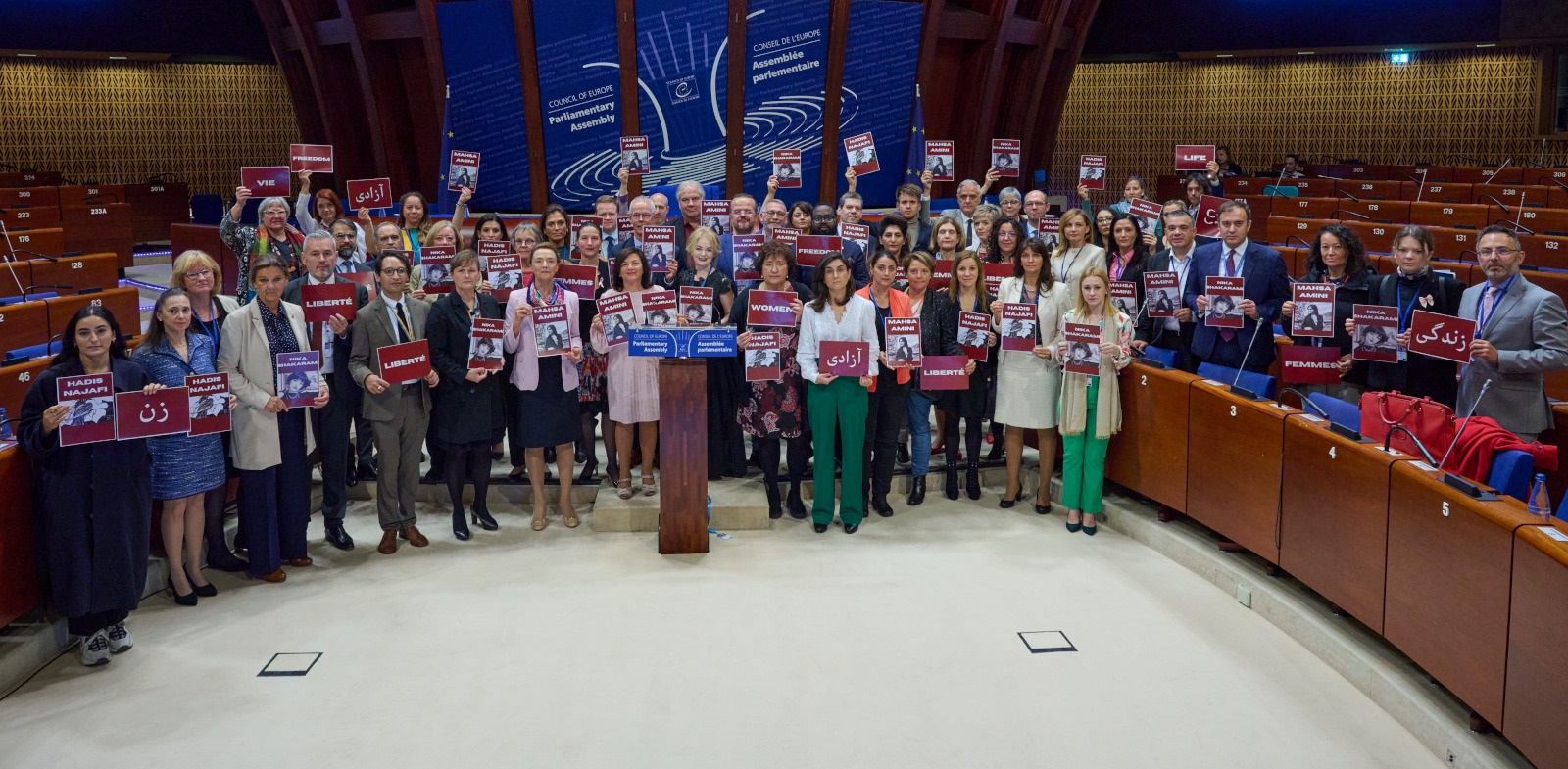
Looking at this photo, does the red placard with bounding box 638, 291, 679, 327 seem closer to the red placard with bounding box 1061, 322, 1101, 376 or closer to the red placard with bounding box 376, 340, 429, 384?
the red placard with bounding box 376, 340, 429, 384

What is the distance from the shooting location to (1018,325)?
260 inches

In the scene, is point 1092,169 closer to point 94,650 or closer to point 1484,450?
point 1484,450

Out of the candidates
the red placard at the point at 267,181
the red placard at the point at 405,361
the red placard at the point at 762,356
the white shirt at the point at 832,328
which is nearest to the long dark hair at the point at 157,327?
the red placard at the point at 405,361

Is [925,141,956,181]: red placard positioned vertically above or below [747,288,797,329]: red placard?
above

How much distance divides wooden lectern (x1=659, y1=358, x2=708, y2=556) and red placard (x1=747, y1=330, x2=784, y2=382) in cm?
29

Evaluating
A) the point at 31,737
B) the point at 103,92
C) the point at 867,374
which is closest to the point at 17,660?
the point at 31,737

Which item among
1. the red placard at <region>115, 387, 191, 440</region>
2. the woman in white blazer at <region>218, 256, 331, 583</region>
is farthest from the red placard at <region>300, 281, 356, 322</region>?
the red placard at <region>115, 387, 191, 440</region>

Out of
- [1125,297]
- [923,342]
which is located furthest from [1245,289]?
[923,342]

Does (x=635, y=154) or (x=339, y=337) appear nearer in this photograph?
(x=339, y=337)

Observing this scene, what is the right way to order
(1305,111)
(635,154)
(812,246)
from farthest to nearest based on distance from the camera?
(1305,111) < (635,154) < (812,246)

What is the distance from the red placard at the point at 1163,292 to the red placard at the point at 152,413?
5074mm

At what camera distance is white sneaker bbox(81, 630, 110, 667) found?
4.91m

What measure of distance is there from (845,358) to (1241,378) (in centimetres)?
215

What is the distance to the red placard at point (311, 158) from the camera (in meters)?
7.57
